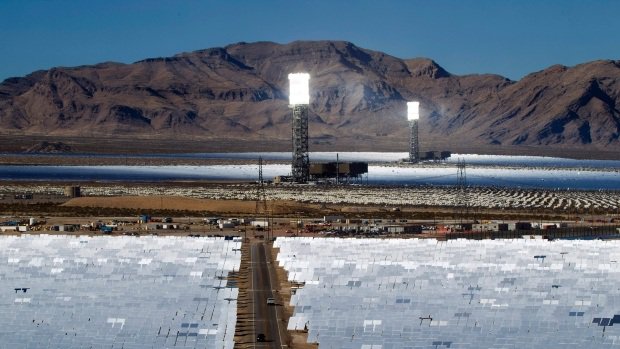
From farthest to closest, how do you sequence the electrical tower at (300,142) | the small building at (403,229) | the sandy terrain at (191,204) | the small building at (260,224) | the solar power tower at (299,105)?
the electrical tower at (300,142) < the solar power tower at (299,105) < the sandy terrain at (191,204) < the small building at (260,224) < the small building at (403,229)

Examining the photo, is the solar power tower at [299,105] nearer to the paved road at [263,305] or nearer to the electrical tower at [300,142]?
the electrical tower at [300,142]

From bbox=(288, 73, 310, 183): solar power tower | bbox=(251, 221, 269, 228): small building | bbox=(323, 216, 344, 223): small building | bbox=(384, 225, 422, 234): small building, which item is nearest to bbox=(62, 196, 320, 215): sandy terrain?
bbox=(323, 216, 344, 223): small building

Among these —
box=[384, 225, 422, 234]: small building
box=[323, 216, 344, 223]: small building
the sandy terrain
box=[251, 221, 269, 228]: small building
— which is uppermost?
the sandy terrain

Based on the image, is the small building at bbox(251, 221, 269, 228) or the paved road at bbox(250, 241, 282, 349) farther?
the small building at bbox(251, 221, 269, 228)

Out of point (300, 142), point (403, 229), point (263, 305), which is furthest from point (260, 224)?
point (300, 142)

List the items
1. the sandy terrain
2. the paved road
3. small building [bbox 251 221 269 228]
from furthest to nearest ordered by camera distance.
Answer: the sandy terrain < small building [bbox 251 221 269 228] < the paved road

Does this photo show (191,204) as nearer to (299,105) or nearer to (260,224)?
(260,224)

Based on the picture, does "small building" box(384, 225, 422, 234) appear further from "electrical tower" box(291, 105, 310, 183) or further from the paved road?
"electrical tower" box(291, 105, 310, 183)

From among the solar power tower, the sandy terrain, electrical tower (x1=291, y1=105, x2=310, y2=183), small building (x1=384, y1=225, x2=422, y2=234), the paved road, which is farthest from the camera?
electrical tower (x1=291, y1=105, x2=310, y2=183)

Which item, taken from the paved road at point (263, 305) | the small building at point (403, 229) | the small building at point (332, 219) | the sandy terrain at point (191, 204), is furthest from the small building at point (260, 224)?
the paved road at point (263, 305)
